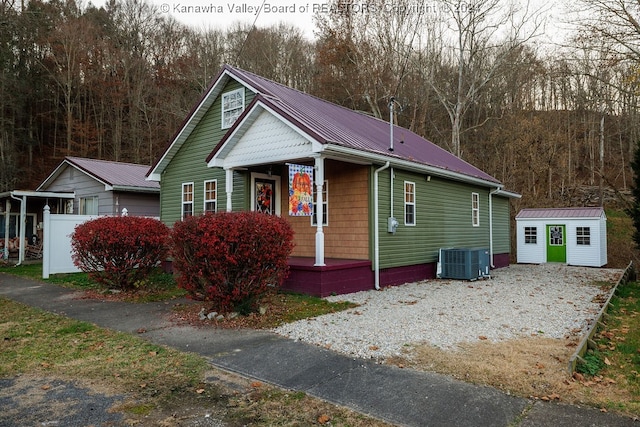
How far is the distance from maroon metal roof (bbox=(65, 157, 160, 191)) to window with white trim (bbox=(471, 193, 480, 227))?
1248 cm

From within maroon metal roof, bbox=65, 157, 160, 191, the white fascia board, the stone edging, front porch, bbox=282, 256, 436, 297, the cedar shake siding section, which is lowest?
the stone edging

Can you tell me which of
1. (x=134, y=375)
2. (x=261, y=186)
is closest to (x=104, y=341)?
(x=134, y=375)

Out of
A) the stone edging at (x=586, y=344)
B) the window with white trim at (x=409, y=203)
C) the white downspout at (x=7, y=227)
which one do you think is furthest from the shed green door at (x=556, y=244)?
the white downspout at (x=7, y=227)

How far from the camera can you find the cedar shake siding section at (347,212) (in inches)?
416

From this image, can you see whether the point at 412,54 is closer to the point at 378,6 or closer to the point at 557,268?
the point at 378,6

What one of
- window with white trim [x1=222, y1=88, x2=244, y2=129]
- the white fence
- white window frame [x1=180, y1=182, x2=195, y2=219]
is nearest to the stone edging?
window with white trim [x1=222, y1=88, x2=244, y2=129]

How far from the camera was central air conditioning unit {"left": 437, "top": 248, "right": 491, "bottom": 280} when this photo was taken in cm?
1246

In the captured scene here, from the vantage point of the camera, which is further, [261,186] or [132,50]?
[132,50]

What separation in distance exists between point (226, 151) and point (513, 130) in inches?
785

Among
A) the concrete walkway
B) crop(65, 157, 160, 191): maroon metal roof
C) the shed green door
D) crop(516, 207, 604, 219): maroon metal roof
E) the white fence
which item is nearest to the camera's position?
the concrete walkway

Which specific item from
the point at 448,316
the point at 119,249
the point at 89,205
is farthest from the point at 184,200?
the point at 448,316

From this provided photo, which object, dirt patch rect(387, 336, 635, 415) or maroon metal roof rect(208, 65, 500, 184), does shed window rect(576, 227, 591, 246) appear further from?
dirt patch rect(387, 336, 635, 415)

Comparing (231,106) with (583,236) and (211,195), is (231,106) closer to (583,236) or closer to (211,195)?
(211,195)

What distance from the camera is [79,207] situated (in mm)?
18281
